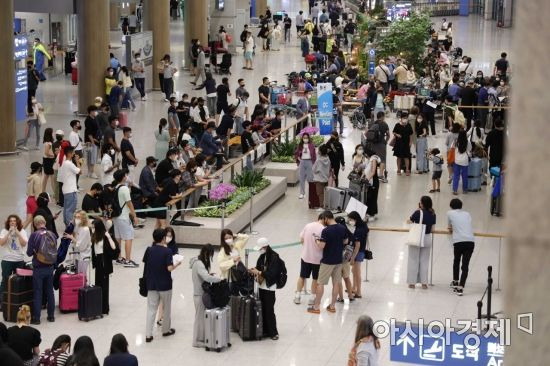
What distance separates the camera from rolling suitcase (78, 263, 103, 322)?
12180 millimetres

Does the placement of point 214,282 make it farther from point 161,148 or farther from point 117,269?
point 161,148

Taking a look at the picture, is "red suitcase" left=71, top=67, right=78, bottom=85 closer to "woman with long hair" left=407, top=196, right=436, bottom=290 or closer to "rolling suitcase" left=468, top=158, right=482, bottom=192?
→ "rolling suitcase" left=468, top=158, right=482, bottom=192

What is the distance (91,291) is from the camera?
40.0 feet

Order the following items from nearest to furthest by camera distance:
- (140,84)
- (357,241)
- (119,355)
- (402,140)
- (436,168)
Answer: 1. (119,355)
2. (357,241)
3. (436,168)
4. (402,140)
5. (140,84)

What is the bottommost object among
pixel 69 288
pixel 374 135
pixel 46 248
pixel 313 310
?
pixel 313 310

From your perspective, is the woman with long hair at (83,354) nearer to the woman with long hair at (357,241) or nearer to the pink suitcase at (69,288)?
the pink suitcase at (69,288)

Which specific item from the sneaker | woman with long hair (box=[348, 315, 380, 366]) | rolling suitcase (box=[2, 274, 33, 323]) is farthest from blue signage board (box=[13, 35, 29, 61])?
woman with long hair (box=[348, 315, 380, 366])

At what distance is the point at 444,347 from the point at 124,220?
6727 mm

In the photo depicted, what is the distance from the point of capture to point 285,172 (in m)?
21.1

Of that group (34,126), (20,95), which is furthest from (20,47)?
(34,126)

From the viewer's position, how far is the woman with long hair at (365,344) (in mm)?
8781

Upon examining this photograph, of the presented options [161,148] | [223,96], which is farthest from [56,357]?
[223,96]

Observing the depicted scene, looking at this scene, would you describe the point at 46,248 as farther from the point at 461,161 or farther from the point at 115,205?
the point at 461,161

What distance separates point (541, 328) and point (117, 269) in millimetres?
13607
